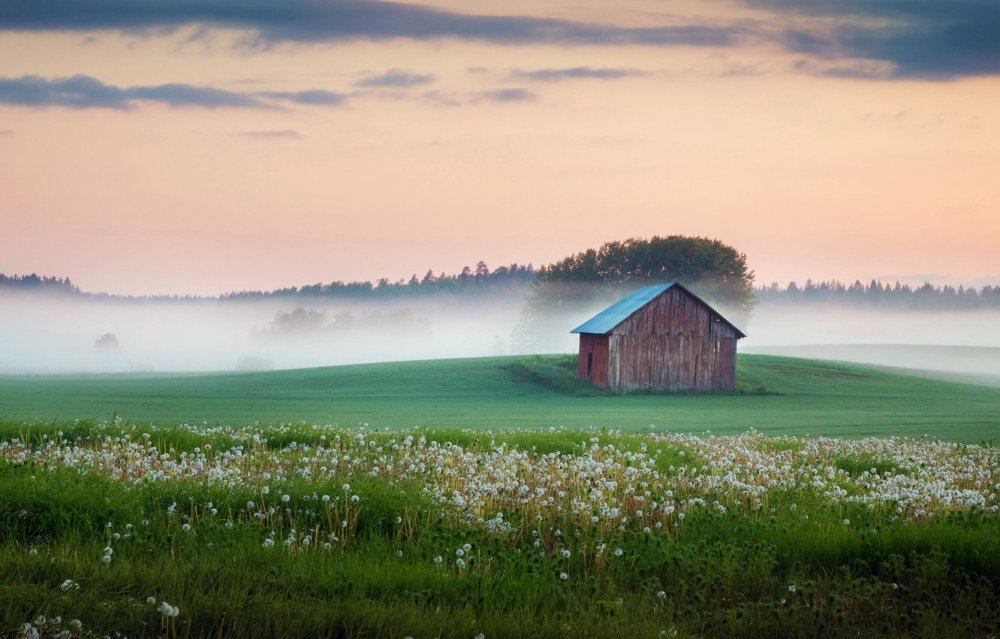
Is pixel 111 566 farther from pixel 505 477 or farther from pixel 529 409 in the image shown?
pixel 529 409

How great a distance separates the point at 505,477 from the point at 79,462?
24.1 ft

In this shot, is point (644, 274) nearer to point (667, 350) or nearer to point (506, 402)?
point (667, 350)

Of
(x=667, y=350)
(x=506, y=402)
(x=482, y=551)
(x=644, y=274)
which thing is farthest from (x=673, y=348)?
(x=482, y=551)

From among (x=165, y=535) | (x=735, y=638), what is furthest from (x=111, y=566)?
(x=735, y=638)

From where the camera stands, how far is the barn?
216 feet

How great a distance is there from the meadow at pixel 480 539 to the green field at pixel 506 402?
15.1 metres

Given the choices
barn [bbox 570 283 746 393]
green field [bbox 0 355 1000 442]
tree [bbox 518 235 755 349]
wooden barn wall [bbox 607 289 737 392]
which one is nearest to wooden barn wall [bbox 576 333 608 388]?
barn [bbox 570 283 746 393]

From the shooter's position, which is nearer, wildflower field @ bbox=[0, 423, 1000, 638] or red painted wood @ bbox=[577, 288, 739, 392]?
wildflower field @ bbox=[0, 423, 1000, 638]

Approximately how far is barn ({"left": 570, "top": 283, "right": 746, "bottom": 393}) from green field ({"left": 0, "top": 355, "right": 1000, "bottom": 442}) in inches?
125

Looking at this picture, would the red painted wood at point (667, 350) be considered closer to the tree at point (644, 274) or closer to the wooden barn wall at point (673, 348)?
the wooden barn wall at point (673, 348)

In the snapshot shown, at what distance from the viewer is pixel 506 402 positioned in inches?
2222

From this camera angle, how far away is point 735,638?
8.18 m

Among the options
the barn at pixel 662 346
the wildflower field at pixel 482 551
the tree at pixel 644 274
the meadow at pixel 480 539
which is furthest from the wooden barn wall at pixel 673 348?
the wildflower field at pixel 482 551

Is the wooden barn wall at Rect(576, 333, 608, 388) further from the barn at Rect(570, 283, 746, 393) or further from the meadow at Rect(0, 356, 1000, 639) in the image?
the meadow at Rect(0, 356, 1000, 639)
